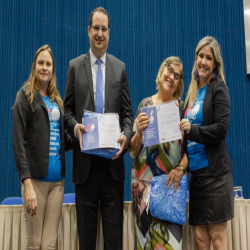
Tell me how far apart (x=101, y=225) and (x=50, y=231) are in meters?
0.40

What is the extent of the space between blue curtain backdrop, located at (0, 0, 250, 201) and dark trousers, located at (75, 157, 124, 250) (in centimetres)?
231

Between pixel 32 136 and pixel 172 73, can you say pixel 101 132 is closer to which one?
pixel 32 136

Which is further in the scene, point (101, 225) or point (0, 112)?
point (0, 112)

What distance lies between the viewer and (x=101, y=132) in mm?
2154

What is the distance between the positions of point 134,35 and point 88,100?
2444 mm

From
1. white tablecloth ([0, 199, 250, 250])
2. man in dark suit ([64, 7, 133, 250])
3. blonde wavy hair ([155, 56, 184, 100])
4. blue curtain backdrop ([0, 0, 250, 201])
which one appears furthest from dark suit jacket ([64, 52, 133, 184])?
blue curtain backdrop ([0, 0, 250, 201])

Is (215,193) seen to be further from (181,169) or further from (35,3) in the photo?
(35,3)

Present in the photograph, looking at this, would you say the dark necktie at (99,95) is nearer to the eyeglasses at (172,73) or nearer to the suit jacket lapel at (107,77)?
the suit jacket lapel at (107,77)

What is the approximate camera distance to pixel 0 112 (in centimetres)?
442

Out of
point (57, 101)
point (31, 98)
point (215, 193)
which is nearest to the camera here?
point (215, 193)

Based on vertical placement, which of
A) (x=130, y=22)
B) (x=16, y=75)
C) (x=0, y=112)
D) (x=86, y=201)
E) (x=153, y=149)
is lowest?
(x=86, y=201)

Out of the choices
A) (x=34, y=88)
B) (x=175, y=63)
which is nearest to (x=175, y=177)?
(x=175, y=63)

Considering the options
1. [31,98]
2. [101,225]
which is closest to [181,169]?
[101,225]

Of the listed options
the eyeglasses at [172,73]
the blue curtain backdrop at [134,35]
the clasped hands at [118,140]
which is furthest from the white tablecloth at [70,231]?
the blue curtain backdrop at [134,35]
